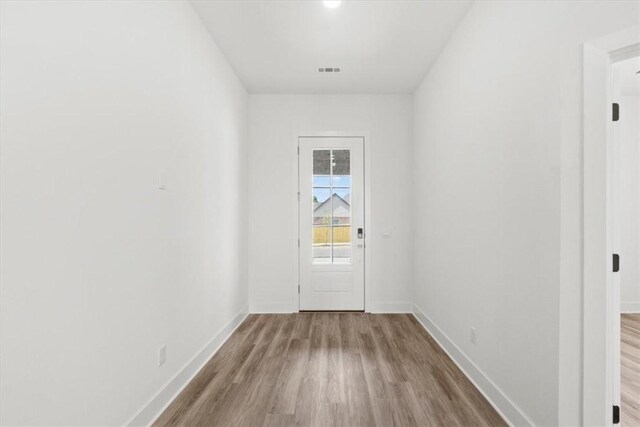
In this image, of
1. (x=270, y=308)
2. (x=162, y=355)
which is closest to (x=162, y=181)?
(x=162, y=355)

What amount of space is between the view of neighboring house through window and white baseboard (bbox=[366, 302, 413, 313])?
2.26 ft

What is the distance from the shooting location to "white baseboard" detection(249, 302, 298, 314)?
441 cm

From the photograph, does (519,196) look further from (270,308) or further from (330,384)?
(270,308)

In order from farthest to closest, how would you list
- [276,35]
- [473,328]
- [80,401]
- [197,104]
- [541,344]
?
1. [276,35]
2. [197,104]
3. [473,328]
4. [541,344]
5. [80,401]

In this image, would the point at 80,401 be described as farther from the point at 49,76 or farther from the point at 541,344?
the point at 541,344

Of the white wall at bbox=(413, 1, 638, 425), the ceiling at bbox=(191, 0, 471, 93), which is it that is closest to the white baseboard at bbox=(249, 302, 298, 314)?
the white wall at bbox=(413, 1, 638, 425)

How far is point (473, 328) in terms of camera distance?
255 cm

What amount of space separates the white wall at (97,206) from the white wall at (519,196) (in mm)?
2178

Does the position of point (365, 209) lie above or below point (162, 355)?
above

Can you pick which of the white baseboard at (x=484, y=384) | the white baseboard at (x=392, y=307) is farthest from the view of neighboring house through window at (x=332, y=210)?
the white baseboard at (x=484, y=384)

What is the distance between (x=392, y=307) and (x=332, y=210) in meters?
1.51

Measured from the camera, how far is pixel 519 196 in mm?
1967

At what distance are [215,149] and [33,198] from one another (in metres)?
2.04

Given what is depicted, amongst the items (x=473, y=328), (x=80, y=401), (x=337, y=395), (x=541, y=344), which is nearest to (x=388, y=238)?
(x=473, y=328)
